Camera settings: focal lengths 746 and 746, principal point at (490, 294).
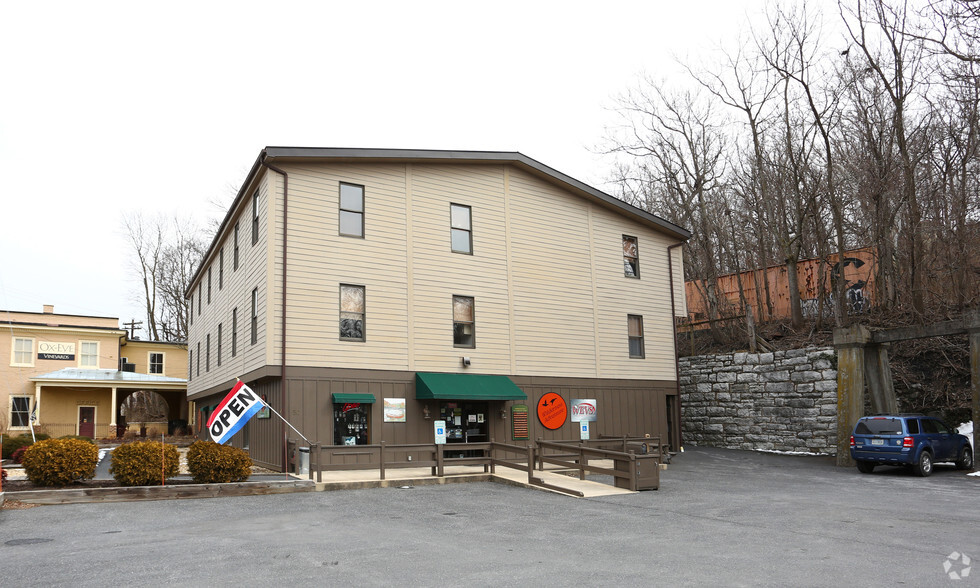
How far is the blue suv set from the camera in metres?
18.1

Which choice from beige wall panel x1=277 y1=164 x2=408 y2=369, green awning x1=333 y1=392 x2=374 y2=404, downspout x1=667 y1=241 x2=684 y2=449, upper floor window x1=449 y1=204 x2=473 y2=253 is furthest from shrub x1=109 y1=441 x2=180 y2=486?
downspout x1=667 y1=241 x2=684 y2=449

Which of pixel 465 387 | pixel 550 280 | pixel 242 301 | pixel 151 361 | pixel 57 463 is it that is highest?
pixel 550 280

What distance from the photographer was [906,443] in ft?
59.0

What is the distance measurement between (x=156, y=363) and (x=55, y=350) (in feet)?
17.9

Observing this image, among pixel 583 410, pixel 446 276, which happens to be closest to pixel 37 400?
pixel 446 276

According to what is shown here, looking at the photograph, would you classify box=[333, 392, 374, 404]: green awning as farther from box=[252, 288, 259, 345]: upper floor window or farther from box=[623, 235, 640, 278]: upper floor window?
box=[623, 235, 640, 278]: upper floor window

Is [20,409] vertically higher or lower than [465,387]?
lower

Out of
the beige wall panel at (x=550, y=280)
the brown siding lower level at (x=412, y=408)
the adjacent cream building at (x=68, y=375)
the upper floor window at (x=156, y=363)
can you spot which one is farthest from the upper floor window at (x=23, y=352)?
the beige wall panel at (x=550, y=280)

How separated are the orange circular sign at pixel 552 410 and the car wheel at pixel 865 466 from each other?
27.2 feet

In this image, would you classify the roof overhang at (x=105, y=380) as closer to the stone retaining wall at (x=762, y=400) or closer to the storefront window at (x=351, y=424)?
the storefront window at (x=351, y=424)

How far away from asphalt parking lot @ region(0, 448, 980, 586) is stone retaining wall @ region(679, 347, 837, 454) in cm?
761

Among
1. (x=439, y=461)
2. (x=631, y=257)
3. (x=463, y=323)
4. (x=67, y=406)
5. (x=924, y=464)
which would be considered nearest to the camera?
(x=439, y=461)

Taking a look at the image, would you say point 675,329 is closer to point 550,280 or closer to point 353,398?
point 550,280

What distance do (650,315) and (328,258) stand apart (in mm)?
11948
